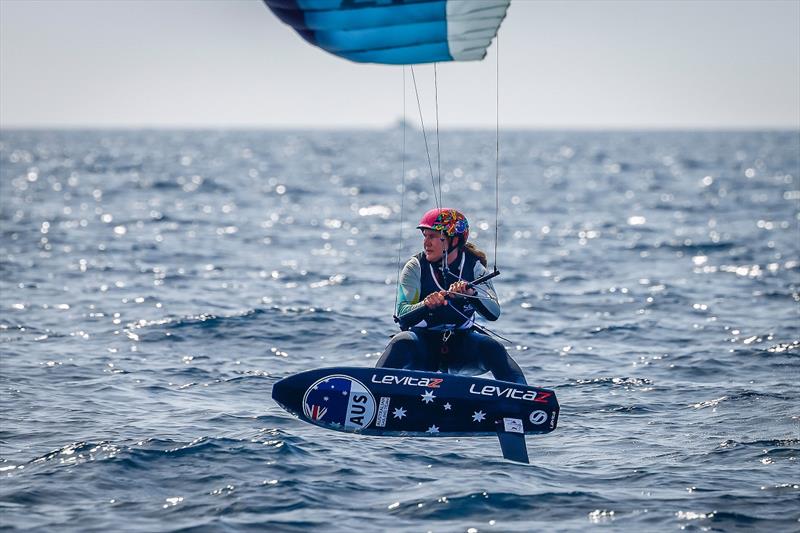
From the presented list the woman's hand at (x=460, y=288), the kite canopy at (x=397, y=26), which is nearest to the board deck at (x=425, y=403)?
the woman's hand at (x=460, y=288)

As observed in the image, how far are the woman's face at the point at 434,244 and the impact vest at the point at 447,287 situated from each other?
10 centimetres

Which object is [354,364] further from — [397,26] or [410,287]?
[397,26]

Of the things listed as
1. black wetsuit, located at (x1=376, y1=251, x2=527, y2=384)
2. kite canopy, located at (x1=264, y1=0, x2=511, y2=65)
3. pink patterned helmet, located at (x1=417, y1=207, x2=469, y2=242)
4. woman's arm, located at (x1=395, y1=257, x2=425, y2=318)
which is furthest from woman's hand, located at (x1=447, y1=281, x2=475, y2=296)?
kite canopy, located at (x1=264, y1=0, x2=511, y2=65)

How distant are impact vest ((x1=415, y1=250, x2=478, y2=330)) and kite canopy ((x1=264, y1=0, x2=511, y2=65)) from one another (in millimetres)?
2041

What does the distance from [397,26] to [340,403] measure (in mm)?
3610

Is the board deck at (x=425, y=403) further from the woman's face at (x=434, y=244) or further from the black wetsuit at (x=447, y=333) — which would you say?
the woman's face at (x=434, y=244)

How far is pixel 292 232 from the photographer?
29781 mm

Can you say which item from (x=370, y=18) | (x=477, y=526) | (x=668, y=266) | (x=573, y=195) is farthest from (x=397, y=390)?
(x=573, y=195)

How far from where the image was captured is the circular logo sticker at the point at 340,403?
10281mm

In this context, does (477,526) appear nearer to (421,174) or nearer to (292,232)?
(292,232)

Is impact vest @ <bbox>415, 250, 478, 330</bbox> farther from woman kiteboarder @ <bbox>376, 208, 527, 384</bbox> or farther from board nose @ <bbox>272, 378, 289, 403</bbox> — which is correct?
board nose @ <bbox>272, 378, 289, 403</bbox>

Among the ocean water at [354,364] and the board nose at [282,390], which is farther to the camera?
the board nose at [282,390]

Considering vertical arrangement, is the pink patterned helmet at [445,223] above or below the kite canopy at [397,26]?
below

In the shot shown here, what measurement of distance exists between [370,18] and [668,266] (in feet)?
48.2
